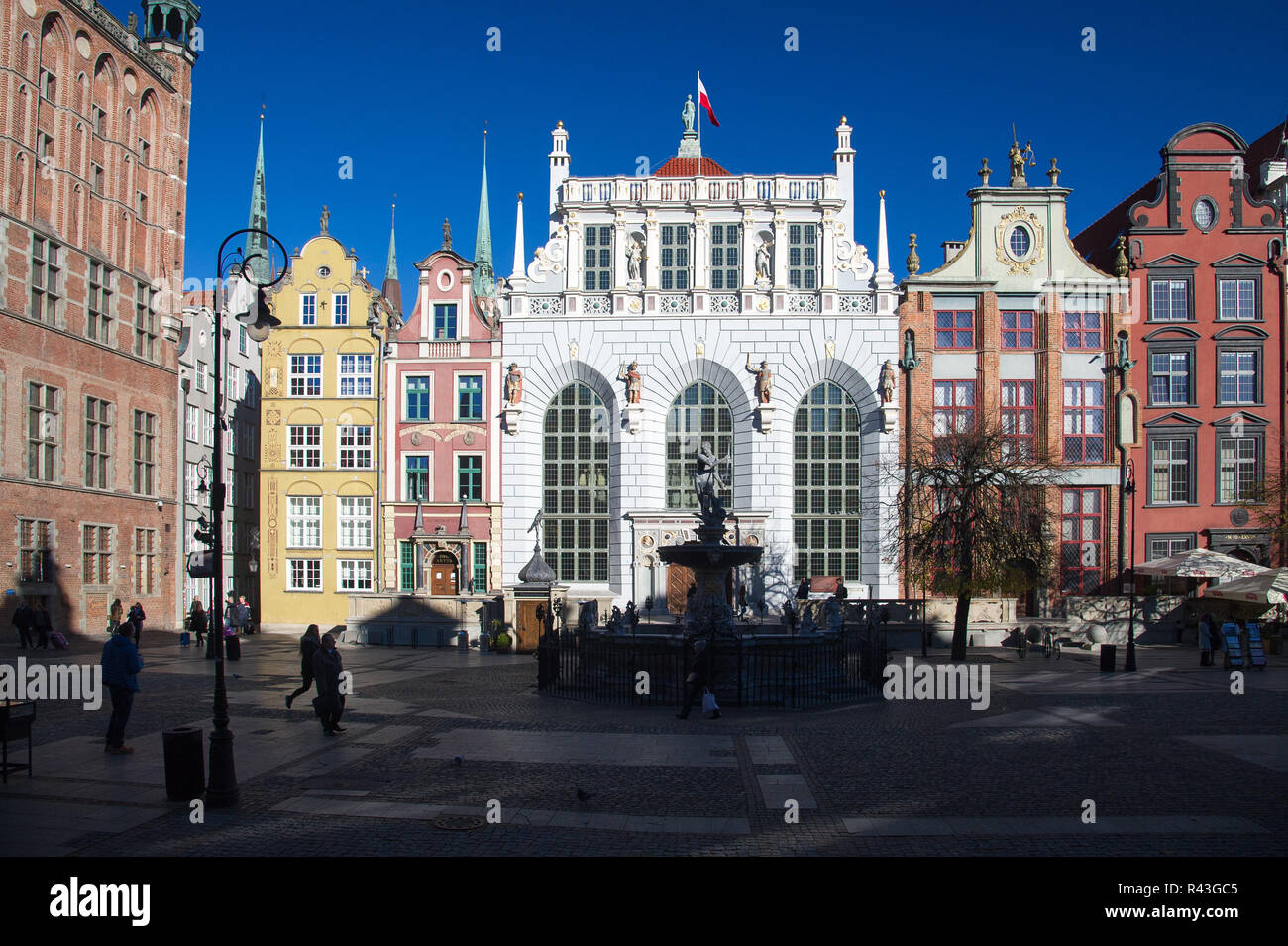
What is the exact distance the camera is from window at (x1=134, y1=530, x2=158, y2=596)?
40.1 meters

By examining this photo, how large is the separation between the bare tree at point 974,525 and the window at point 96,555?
29550mm

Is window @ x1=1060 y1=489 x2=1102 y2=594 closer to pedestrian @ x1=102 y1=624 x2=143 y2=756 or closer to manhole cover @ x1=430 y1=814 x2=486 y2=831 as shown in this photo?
manhole cover @ x1=430 y1=814 x2=486 y2=831

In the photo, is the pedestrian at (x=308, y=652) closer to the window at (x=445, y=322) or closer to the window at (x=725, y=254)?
the window at (x=445, y=322)

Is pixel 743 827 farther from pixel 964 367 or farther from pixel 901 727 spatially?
pixel 964 367

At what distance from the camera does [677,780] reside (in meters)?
13.2

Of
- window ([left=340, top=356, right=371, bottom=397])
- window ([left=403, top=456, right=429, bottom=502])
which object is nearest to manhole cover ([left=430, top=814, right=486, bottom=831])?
window ([left=403, top=456, right=429, bottom=502])

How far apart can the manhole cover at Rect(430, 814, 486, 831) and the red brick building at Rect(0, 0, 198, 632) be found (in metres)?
29.0

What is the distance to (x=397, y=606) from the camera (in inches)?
1467

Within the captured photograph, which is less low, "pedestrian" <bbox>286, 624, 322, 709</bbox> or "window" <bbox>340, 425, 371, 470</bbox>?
"window" <bbox>340, 425, 371, 470</bbox>

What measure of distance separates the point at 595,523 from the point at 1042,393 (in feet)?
65.5

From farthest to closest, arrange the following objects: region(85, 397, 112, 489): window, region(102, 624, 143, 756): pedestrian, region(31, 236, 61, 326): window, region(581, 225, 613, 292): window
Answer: region(581, 225, 613, 292): window
region(85, 397, 112, 489): window
region(31, 236, 61, 326): window
region(102, 624, 143, 756): pedestrian

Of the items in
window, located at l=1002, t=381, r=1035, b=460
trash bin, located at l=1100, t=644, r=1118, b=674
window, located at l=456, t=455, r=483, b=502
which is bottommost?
trash bin, located at l=1100, t=644, r=1118, b=674

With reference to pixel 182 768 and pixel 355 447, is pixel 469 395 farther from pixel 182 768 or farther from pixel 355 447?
pixel 182 768

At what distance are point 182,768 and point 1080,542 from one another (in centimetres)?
3887
